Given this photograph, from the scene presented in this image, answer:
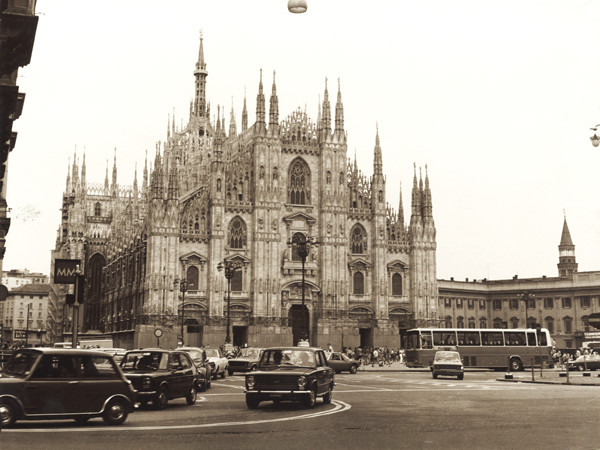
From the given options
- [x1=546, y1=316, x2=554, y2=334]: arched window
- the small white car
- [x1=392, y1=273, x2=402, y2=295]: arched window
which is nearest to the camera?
the small white car

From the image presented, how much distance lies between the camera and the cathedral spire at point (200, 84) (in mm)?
114188

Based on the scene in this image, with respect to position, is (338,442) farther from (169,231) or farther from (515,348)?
(169,231)

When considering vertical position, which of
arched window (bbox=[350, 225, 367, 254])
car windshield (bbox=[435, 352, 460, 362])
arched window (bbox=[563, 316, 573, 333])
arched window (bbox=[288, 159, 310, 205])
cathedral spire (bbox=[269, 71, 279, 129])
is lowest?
car windshield (bbox=[435, 352, 460, 362])

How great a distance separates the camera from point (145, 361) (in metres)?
20.7

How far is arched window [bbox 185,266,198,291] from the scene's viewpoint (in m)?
67.1

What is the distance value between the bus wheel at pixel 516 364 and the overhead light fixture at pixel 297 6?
142 ft

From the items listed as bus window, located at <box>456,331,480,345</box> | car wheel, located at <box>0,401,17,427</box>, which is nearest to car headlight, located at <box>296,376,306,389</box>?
car wheel, located at <box>0,401,17,427</box>

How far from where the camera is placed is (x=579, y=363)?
168 feet

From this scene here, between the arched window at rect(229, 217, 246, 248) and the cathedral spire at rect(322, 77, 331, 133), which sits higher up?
the cathedral spire at rect(322, 77, 331, 133)

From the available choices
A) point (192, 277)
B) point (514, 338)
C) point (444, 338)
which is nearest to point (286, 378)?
point (444, 338)

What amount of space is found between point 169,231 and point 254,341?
11.8 metres

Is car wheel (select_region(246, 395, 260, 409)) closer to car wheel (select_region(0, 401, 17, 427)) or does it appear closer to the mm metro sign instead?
the mm metro sign

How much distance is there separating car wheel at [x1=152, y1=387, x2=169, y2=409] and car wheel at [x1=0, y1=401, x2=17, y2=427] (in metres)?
5.26

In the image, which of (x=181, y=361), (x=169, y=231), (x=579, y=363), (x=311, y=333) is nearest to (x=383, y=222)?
(x=311, y=333)
